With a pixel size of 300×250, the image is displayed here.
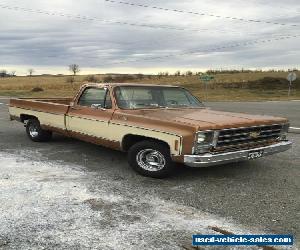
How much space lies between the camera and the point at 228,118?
671 cm

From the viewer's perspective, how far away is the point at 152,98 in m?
7.79

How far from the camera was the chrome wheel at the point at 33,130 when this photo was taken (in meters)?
9.70

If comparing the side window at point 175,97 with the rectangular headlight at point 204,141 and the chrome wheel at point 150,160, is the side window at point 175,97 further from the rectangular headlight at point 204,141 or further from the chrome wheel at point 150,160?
the rectangular headlight at point 204,141

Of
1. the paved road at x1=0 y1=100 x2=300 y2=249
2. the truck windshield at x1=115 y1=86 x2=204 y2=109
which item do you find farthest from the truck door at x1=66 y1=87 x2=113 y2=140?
the paved road at x1=0 y1=100 x2=300 y2=249

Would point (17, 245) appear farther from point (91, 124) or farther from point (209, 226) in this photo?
point (91, 124)

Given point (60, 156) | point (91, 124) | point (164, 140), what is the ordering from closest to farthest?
point (164, 140) < point (91, 124) < point (60, 156)

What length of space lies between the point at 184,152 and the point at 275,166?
240 centimetres

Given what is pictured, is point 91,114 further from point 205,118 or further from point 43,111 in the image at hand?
point 205,118

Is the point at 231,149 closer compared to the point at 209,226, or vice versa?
the point at 209,226

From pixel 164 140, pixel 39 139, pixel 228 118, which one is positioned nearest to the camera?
pixel 164 140

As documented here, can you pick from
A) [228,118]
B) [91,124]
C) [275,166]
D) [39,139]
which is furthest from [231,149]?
[39,139]

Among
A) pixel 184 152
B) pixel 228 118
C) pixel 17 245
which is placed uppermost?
pixel 228 118

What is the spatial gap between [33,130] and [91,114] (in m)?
2.68

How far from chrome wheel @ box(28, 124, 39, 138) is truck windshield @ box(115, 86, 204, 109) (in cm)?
300
